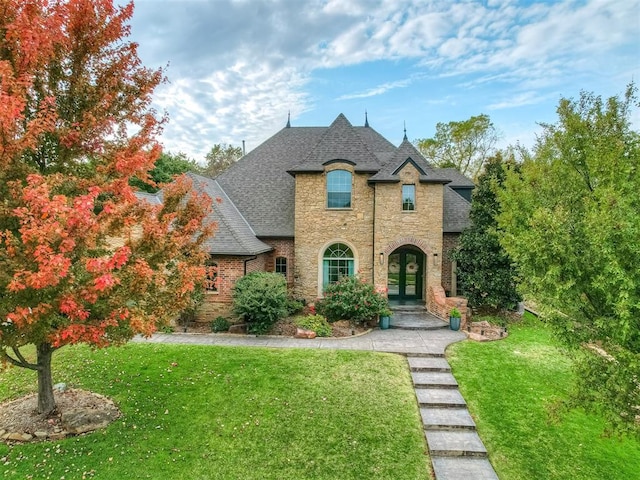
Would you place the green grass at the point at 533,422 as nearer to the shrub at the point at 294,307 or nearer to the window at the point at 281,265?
the shrub at the point at 294,307

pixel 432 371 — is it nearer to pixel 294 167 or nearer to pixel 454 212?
pixel 454 212

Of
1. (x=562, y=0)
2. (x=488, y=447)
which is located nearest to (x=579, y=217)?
(x=488, y=447)

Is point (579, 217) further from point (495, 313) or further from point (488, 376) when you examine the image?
point (495, 313)

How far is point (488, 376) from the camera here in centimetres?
1009

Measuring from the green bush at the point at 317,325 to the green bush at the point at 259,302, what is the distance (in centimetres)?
87

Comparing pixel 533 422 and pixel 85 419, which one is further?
pixel 533 422

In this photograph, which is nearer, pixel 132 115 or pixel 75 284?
pixel 75 284

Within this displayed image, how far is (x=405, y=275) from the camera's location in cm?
1862

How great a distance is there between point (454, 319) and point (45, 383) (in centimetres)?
1342

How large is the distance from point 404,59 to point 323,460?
18764mm

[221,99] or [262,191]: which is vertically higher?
[221,99]

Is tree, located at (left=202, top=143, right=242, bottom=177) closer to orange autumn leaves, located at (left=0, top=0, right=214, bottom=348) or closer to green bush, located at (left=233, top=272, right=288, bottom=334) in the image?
green bush, located at (left=233, top=272, right=288, bottom=334)

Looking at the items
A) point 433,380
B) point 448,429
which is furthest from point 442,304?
point 448,429

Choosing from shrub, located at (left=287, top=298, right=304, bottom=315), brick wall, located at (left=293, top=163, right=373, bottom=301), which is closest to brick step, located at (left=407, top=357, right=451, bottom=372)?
shrub, located at (left=287, top=298, right=304, bottom=315)
